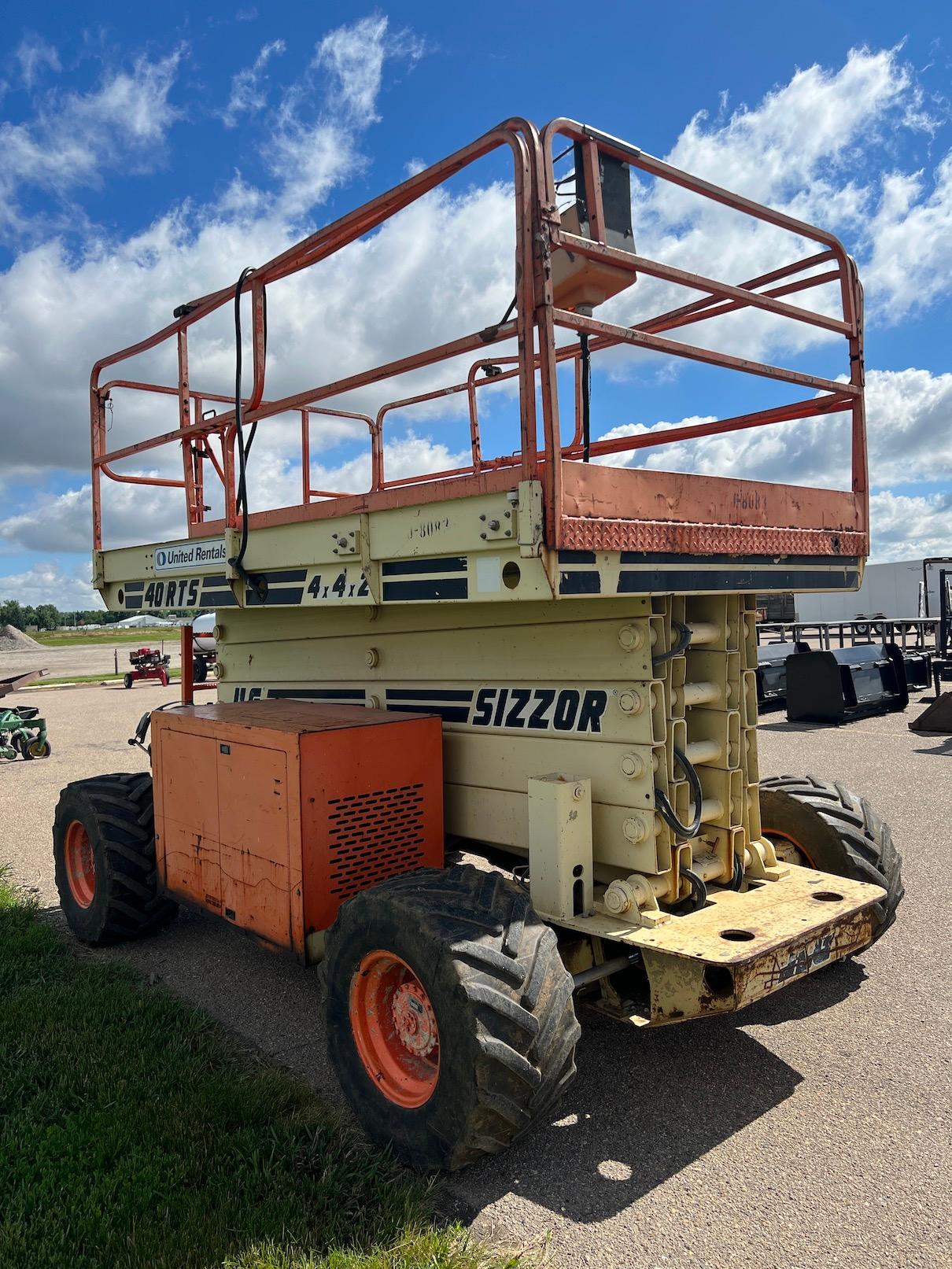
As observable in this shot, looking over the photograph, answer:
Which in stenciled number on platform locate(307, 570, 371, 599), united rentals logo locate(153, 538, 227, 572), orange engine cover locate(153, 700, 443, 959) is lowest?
orange engine cover locate(153, 700, 443, 959)

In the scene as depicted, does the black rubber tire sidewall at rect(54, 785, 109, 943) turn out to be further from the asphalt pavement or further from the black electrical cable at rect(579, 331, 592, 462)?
the black electrical cable at rect(579, 331, 592, 462)

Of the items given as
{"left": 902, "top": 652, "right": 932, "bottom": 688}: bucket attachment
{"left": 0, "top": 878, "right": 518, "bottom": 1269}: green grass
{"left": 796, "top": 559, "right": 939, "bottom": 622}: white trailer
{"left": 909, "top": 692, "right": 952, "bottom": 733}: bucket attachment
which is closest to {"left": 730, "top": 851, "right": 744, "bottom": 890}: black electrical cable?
{"left": 0, "top": 878, "right": 518, "bottom": 1269}: green grass

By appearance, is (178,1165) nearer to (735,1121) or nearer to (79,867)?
(735,1121)

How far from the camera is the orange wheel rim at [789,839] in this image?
466 cm

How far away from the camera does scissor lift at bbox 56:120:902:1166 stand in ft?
10.2

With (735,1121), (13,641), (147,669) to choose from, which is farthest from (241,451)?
(13,641)

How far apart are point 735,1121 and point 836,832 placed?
1.58 meters

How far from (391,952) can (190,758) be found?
6.54ft

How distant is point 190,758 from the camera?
4.77 meters

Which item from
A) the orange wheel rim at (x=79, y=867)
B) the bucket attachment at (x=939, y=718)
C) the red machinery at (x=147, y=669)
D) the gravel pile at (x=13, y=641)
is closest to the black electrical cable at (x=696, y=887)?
the orange wheel rim at (x=79, y=867)

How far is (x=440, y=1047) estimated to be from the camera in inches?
118

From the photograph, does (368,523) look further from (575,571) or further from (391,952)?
(391,952)

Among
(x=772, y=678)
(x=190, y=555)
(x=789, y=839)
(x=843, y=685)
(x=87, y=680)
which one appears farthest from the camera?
(x=87, y=680)

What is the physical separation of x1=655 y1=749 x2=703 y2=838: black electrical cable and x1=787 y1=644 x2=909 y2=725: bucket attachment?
38.0 ft
